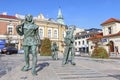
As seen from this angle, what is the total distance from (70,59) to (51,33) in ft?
177

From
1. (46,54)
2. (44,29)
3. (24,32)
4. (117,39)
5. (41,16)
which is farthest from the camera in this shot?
(41,16)

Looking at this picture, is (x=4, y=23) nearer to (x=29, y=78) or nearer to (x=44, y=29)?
(x=44, y=29)

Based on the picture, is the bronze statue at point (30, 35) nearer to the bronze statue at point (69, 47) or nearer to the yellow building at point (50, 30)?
the bronze statue at point (69, 47)

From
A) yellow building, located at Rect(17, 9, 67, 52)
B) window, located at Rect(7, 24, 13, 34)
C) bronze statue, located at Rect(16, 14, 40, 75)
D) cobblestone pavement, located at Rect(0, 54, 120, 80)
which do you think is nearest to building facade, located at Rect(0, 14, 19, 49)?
window, located at Rect(7, 24, 13, 34)

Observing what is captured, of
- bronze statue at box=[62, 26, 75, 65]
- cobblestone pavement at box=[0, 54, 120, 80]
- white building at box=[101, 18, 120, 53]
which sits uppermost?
white building at box=[101, 18, 120, 53]

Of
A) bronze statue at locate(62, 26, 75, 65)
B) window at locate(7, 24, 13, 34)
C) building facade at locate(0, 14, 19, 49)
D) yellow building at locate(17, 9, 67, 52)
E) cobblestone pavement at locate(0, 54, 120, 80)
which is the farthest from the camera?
yellow building at locate(17, 9, 67, 52)

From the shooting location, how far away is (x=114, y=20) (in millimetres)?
57250

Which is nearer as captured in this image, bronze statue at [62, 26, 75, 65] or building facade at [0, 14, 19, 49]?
bronze statue at [62, 26, 75, 65]

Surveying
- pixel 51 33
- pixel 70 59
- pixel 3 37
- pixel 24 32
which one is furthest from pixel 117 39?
pixel 24 32

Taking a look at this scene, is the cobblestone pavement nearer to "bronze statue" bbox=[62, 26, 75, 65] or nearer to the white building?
"bronze statue" bbox=[62, 26, 75, 65]

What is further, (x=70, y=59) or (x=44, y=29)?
(x=44, y=29)

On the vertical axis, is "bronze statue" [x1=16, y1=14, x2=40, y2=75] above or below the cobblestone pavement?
above

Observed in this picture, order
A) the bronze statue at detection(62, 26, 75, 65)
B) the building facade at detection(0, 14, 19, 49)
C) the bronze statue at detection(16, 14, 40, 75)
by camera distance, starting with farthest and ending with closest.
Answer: the building facade at detection(0, 14, 19, 49) → the bronze statue at detection(62, 26, 75, 65) → the bronze statue at detection(16, 14, 40, 75)

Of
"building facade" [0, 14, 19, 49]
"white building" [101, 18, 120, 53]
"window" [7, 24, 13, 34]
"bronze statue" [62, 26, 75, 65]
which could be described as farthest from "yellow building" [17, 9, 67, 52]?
"bronze statue" [62, 26, 75, 65]
